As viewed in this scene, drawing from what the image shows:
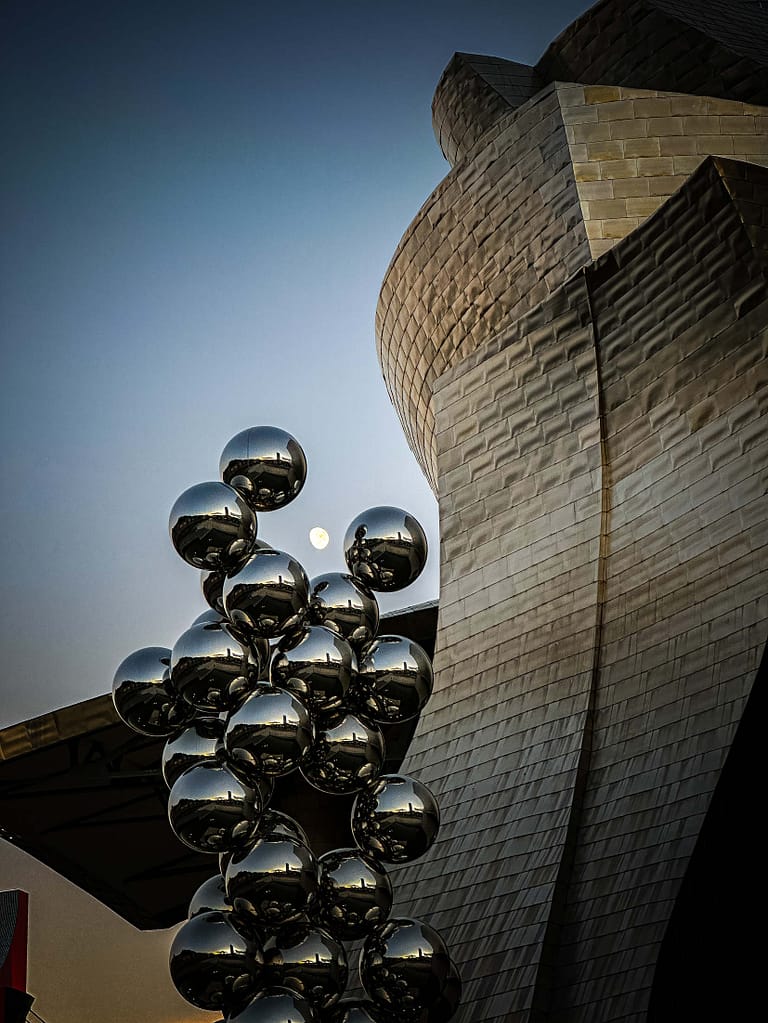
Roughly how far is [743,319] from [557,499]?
1.81 meters

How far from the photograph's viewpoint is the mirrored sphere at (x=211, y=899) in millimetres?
4424

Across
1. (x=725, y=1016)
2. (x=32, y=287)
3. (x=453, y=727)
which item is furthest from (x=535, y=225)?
(x=32, y=287)

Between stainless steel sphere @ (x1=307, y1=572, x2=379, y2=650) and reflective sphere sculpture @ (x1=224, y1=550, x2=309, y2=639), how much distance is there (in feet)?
0.87

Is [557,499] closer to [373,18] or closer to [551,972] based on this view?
[551,972]

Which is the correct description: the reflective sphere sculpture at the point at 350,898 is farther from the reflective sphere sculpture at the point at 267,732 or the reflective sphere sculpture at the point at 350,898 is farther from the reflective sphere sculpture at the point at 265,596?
the reflective sphere sculpture at the point at 265,596

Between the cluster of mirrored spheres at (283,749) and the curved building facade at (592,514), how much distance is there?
2605 millimetres

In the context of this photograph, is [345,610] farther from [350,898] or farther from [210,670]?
[350,898]

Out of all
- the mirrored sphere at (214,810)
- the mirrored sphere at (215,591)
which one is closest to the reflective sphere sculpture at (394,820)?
the mirrored sphere at (214,810)

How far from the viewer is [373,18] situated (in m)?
16.1

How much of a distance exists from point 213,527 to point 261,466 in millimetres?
367

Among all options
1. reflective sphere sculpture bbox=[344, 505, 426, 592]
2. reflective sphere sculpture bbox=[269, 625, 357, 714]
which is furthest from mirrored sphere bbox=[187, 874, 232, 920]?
reflective sphere sculpture bbox=[344, 505, 426, 592]

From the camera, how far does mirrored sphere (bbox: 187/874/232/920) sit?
4.42 meters

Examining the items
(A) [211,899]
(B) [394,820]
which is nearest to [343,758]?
(B) [394,820]

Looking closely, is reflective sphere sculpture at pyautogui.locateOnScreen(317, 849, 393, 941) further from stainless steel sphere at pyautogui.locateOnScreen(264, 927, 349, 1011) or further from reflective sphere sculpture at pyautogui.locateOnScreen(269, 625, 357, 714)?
reflective sphere sculpture at pyautogui.locateOnScreen(269, 625, 357, 714)
